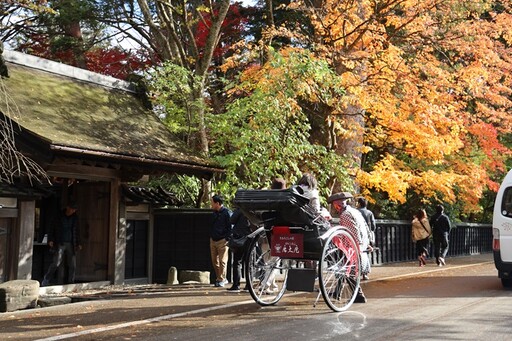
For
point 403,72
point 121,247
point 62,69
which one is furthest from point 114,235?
point 403,72

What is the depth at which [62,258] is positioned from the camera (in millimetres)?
14531

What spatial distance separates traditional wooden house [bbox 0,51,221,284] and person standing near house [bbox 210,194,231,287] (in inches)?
60.3

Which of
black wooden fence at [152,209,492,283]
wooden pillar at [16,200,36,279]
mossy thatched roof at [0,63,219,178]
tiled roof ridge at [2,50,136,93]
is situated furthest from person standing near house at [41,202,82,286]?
tiled roof ridge at [2,50,136,93]

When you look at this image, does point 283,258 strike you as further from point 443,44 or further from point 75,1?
point 75,1

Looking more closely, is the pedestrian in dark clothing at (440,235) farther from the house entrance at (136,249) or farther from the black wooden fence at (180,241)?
the house entrance at (136,249)

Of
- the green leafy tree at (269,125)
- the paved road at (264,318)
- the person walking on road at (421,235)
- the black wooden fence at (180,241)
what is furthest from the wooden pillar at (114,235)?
the person walking on road at (421,235)

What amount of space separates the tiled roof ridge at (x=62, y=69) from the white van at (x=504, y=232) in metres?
9.25

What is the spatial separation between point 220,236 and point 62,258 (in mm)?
Result: 3617

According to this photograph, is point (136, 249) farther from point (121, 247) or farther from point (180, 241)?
point (180, 241)

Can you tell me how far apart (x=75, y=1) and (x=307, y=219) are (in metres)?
14.9

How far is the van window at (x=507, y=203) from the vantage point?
13031 mm

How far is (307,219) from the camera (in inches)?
372

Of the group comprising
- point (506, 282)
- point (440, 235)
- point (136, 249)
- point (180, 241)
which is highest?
point (440, 235)

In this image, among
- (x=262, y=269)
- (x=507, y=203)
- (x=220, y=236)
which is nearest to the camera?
(x=262, y=269)
